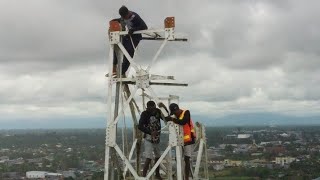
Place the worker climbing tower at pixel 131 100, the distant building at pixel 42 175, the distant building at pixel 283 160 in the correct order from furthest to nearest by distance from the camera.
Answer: the distant building at pixel 283 160 → the distant building at pixel 42 175 → the worker climbing tower at pixel 131 100

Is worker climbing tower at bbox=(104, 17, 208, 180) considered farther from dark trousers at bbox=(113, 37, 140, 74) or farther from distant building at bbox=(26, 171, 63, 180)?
distant building at bbox=(26, 171, 63, 180)

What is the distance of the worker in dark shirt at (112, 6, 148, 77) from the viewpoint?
13195mm

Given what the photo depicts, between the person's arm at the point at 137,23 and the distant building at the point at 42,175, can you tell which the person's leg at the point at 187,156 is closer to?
the person's arm at the point at 137,23

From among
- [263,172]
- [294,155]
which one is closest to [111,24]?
[263,172]

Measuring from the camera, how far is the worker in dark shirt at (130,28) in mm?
13195

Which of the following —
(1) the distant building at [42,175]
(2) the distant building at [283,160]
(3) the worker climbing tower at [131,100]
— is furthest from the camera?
(2) the distant building at [283,160]

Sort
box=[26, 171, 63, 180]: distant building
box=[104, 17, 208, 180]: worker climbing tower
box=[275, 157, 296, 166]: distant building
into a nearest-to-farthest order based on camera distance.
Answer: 1. box=[104, 17, 208, 180]: worker climbing tower
2. box=[26, 171, 63, 180]: distant building
3. box=[275, 157, 296, 166]: distant building

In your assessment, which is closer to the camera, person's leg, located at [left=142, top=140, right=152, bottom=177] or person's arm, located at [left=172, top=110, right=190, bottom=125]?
person's arm, located at [left=172, top=110, right=190, bottom=125]

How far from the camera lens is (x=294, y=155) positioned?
172 meters

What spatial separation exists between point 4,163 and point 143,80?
171348 millimetres

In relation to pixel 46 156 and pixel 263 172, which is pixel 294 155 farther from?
pixel 46 156

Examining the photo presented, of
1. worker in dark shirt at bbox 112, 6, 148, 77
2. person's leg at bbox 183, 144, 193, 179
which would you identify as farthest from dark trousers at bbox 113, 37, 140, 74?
person's leg at bbox 183, 144, 193, 179

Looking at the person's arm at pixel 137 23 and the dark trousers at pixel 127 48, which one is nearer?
the person's arm at pixel 137 23

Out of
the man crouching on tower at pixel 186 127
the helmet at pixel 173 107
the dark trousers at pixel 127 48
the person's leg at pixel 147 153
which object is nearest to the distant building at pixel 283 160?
the man crouching on tower at pixel 186 127
